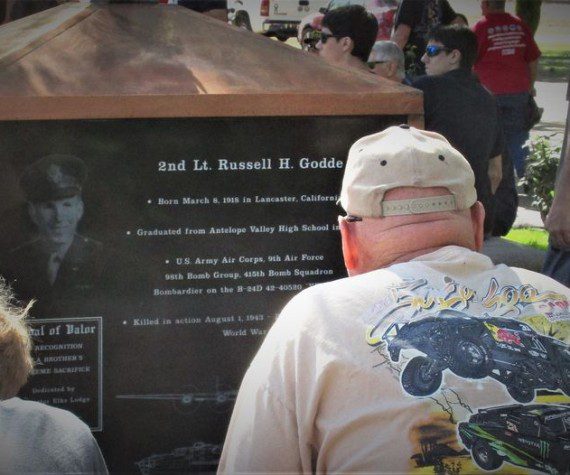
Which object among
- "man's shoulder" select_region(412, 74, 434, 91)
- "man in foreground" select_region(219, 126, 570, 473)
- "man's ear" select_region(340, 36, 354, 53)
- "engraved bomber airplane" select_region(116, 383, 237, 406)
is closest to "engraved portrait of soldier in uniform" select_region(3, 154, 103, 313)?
"engraved bomber airplane" select_region(116, 383, 237, 406)

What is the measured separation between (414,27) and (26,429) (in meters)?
6.34

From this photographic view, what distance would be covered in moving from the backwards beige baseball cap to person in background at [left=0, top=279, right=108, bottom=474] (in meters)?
0.89

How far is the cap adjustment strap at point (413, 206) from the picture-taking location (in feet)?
7.69

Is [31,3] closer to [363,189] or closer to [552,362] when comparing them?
[363,189]

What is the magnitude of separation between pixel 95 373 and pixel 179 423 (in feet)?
1.06

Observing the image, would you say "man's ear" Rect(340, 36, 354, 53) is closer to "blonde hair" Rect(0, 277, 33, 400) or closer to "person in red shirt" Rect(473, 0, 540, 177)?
"blonde hair" Rect(0, 277, 33, 400)

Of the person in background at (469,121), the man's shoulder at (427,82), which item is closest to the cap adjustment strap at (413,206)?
the person in background at (469,121)

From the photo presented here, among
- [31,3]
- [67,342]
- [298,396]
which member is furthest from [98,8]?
[31,3]

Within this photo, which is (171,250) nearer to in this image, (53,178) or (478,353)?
(53,178)

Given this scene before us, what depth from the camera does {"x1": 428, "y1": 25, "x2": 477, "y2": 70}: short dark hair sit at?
17.4 feet

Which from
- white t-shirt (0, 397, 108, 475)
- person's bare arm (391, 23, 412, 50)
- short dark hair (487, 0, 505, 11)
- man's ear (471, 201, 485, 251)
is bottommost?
person's bare arm (391, 23, 412, 50)

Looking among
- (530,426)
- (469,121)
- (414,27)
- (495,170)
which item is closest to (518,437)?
(530,426)

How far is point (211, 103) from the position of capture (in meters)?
3.11

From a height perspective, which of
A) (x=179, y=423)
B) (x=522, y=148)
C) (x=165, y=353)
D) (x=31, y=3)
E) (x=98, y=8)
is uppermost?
(x=98, y=8)
